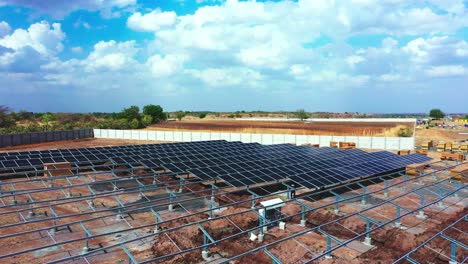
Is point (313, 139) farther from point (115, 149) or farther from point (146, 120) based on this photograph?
point (146, 120)

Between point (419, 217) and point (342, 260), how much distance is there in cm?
891

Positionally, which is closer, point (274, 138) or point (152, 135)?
point (274, 138)

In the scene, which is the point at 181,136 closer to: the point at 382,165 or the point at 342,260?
the point at 382,165

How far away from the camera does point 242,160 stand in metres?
29.4

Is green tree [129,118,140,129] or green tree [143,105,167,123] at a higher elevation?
green tree [143,105,167,123]

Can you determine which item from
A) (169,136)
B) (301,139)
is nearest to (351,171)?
(301,139)

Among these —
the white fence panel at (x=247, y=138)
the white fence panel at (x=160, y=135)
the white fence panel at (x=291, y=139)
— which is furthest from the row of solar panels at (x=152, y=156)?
the white fence panel at (x=160, y=135)

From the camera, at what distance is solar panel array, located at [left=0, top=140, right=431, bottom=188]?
23.4 m

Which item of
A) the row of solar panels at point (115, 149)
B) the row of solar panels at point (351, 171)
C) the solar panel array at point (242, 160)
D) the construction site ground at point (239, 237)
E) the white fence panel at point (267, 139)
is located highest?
the row of solar panels at point (115, 149)

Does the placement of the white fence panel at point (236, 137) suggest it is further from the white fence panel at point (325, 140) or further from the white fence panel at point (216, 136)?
the white fence panel at point (325, 140)

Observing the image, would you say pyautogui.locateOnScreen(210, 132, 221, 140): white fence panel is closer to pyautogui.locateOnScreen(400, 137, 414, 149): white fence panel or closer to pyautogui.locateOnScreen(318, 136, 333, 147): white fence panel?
pyautogui.locateOnScreen(318, 136, 333, 147): white fence panel

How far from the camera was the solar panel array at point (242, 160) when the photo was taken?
23.4 metres

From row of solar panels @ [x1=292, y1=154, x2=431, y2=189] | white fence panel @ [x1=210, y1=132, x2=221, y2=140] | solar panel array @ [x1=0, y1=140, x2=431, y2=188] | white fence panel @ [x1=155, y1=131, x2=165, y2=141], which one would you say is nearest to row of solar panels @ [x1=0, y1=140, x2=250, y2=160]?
solar panel array @ [x1=0, y1=140, x2=431, y2=188]

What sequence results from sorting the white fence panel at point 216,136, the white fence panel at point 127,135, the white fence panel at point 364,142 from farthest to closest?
the white fence panel at point 127,135
the white fence panel at point 216,136
the white fence panel at point 364,142
